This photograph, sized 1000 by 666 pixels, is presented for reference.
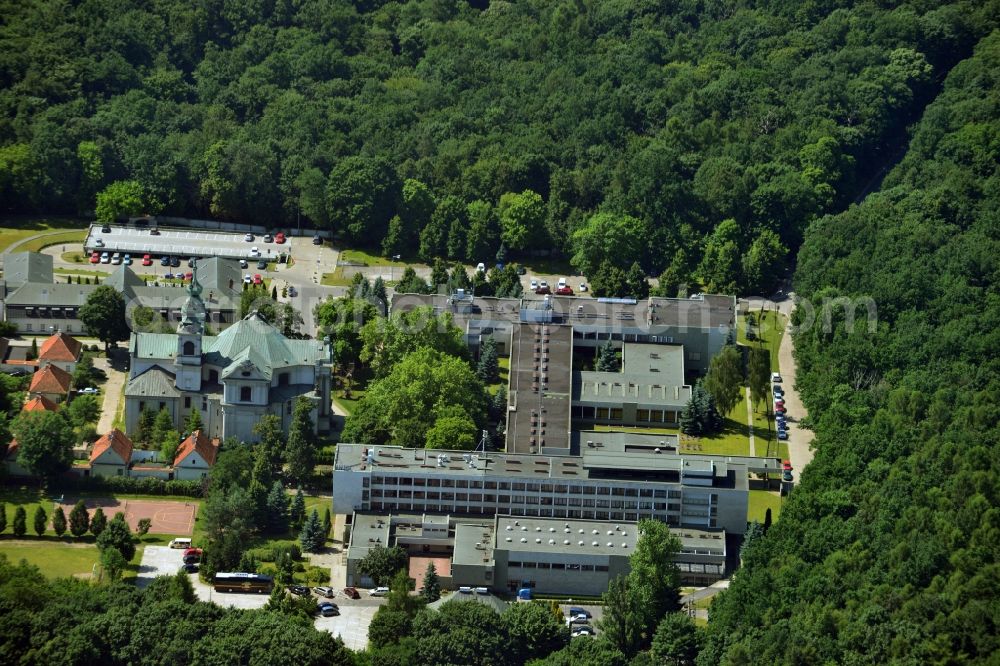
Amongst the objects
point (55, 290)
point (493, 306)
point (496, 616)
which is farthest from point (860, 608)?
point (55, 290)

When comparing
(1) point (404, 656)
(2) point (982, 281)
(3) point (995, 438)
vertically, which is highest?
(2) point (982, 281)

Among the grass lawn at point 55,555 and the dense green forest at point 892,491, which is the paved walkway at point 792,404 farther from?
the grass lawn at point 55,555

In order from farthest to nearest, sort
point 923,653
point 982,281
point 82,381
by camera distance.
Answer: point 982,281
point 82,381
point 923,653

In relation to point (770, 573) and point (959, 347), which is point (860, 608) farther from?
point (959, 347)

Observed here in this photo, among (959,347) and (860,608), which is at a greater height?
(959,347)

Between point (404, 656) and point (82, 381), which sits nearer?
point (404, 656)

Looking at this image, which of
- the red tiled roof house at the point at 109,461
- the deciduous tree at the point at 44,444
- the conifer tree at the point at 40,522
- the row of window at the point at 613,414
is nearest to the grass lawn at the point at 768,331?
the row of window at the point at 613,414

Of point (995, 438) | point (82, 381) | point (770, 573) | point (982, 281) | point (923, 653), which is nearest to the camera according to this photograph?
point (923, 653)

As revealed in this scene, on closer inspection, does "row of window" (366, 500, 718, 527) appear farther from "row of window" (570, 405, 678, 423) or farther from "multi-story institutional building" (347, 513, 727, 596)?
"row of window" (570, 405, 678, 423)
